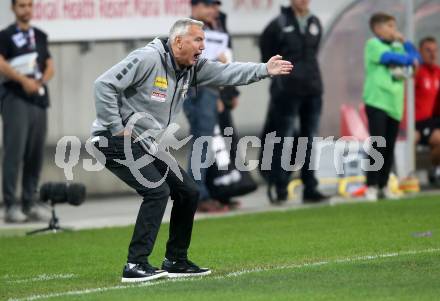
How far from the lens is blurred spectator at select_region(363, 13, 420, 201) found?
1717cm

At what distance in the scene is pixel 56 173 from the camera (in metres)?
18.4

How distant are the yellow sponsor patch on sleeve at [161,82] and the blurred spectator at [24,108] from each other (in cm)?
555

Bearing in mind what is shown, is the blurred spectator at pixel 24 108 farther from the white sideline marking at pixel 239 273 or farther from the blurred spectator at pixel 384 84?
the white sideline marking at pixel 239 273

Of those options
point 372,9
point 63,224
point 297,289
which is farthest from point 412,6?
point 297,289

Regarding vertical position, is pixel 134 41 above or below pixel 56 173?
above

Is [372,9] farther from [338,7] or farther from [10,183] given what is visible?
Result: [10,183]

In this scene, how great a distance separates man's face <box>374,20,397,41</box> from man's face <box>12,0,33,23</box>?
166 inches

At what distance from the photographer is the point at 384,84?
17188 mm

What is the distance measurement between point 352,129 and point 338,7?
66.2 inches

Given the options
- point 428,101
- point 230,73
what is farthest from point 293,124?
point 230,73

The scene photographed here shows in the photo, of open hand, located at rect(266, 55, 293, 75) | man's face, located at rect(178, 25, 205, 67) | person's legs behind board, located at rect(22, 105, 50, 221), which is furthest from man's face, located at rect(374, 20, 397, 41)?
man's face, located at rect(178, 25, 205, 67)

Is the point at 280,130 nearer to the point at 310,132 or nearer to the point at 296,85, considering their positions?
the point at 310,132

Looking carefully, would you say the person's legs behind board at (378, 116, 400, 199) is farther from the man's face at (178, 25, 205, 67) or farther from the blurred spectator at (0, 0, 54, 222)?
the man's face at (178, 25, 205, 67)

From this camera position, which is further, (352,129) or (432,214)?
(352,129)
